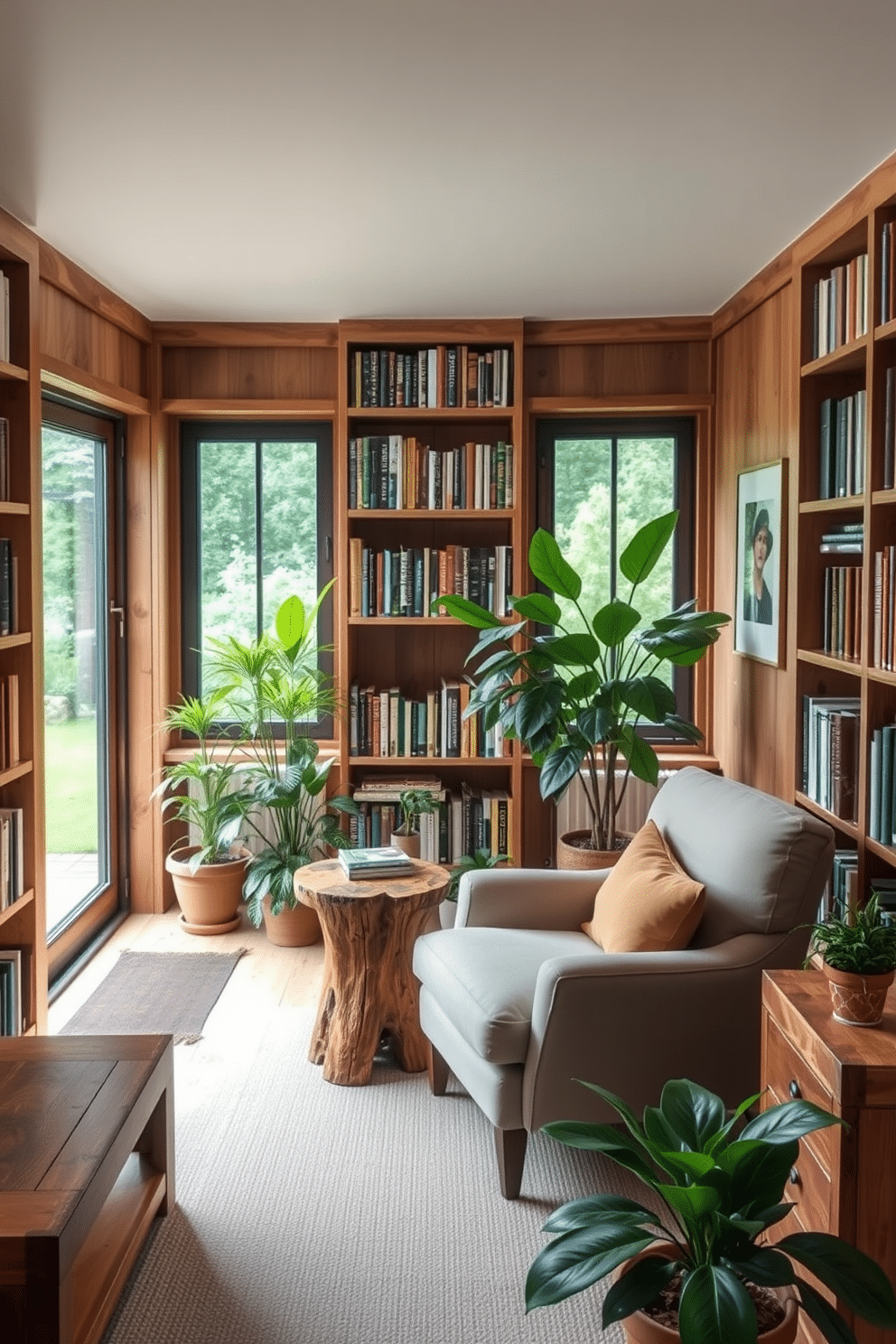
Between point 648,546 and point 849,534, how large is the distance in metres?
0.84

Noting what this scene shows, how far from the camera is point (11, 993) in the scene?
3326 millimetres

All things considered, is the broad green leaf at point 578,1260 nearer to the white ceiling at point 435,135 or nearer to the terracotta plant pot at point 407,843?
the white ceiling at point 435,135

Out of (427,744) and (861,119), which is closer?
(861,119)

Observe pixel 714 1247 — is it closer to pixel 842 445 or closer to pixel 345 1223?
pixel 345 1223

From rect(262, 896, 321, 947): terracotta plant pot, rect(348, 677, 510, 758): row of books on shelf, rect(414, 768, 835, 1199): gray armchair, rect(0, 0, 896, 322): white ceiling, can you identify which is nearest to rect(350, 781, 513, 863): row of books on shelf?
rect(348, 677, 510, 758): row of books on shelf

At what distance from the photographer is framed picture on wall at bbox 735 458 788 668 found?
152 inches

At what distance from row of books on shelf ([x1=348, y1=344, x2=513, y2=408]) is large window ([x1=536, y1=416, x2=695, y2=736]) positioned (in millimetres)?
350

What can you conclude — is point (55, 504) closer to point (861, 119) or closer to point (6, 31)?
point (6, 31)

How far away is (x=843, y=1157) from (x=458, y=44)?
82.4 inches

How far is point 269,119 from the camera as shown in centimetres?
264

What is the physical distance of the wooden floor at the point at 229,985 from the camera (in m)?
3.59

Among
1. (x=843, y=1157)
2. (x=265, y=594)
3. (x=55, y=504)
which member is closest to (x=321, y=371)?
(x=265, y=594)

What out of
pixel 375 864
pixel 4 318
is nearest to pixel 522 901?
pixel 375 864

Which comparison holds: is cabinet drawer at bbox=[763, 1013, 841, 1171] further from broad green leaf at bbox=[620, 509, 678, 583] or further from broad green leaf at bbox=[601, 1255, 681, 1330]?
broad green leaf at bbox=[620, 509, 678, 583]
